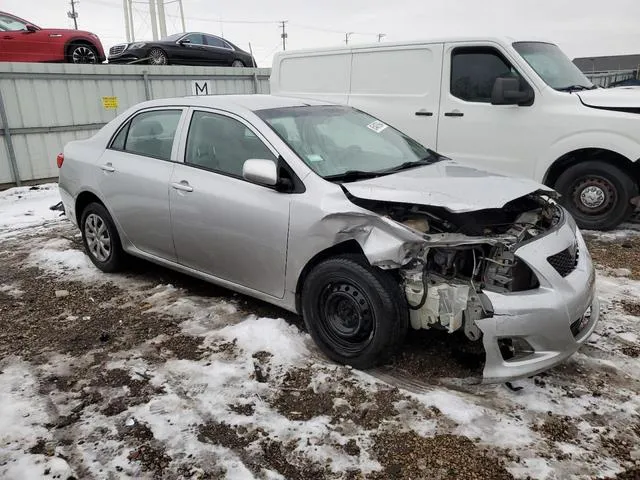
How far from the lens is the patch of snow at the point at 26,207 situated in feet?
23.2

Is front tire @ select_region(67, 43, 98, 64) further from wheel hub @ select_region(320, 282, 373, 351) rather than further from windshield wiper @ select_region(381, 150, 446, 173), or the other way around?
wheel hub @ select_region(320, 282, 373, 351)

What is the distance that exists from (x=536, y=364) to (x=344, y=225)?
50.4 inches

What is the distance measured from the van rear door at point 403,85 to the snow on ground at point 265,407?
10.7 ft

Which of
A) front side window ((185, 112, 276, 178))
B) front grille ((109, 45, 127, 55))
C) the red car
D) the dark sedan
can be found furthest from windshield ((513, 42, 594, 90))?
front grille ((109, 45, 127, 55))

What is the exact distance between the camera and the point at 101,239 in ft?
16.1

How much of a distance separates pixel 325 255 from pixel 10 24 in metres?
12.3

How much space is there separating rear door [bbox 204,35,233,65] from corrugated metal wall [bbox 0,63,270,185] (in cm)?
510

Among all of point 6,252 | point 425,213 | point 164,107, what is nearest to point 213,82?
point 6,252

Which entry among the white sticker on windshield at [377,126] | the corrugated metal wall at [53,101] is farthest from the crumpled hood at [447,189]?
the corrugated metal wall at [53,101]

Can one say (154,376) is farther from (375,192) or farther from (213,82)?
(213,82)

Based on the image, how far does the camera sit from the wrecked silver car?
2.78 m

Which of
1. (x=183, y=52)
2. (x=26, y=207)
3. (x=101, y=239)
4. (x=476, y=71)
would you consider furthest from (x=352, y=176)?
(x=183, y=52)

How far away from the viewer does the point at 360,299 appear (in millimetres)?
3029

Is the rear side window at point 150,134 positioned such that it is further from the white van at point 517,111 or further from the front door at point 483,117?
the front door at point 483,117
